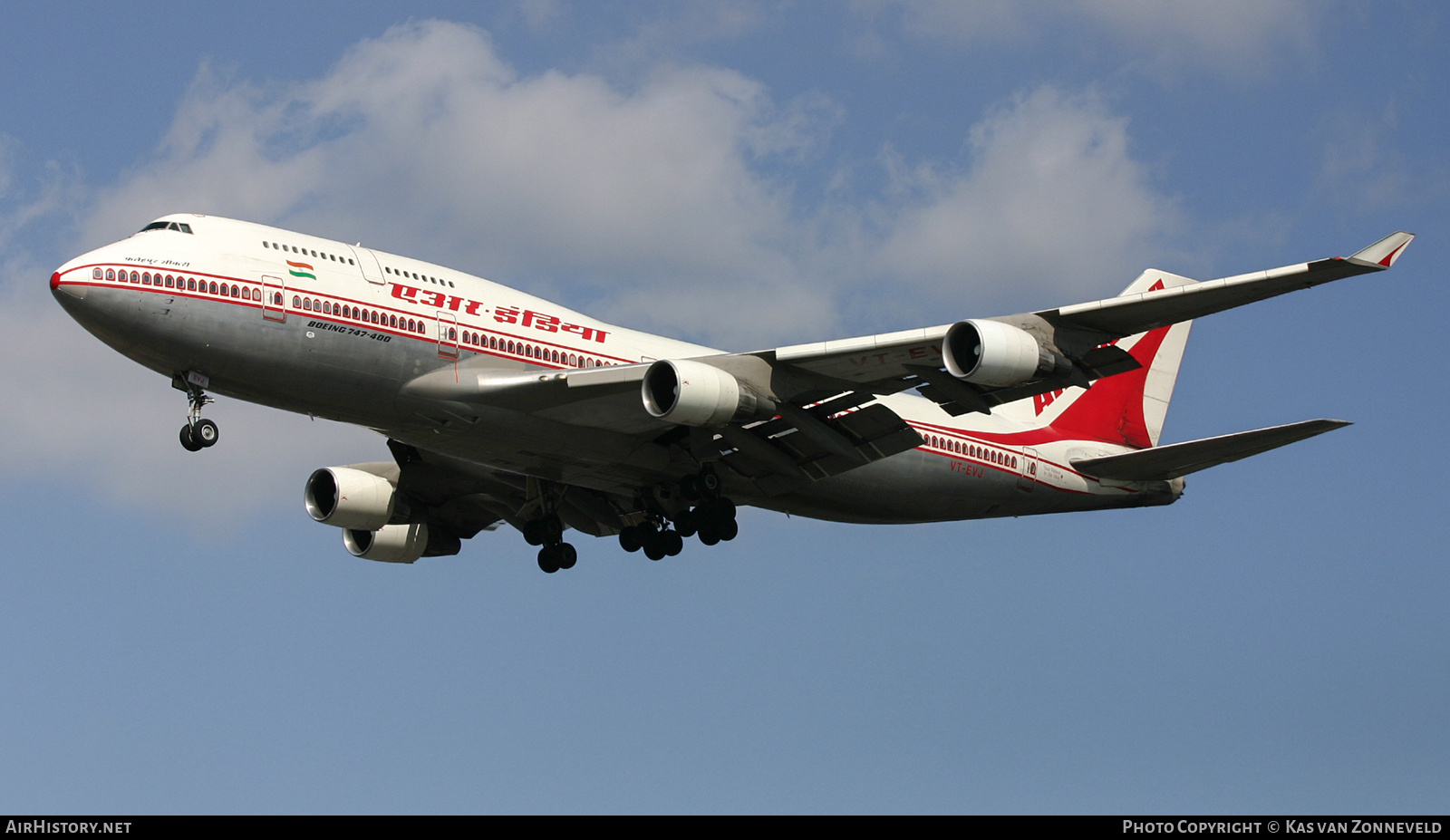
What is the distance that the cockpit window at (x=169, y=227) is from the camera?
30.2m

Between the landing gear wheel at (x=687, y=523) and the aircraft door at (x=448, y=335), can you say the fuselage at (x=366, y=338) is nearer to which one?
the aircraft door at (x=448, y=335)

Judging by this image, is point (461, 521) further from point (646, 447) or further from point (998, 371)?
point (998, 371)

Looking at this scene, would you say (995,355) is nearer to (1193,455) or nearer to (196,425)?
(1193,455)

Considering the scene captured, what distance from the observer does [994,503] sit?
128ft

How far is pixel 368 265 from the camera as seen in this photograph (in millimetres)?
31422

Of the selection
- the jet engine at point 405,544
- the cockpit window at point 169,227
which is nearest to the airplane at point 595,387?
the cockpit window at point 169,227

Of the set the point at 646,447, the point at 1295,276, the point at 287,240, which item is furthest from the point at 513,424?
the point at 1295,276

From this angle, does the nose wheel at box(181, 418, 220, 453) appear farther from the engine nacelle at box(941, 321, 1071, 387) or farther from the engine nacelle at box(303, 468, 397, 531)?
the engine nacelle at box(941, 321, 1071, 387)

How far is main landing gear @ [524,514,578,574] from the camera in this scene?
3816cm

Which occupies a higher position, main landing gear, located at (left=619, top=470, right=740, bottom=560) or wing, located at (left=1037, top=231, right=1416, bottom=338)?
wing, located at (left=1037, top=231, right=1416, bottom=338)

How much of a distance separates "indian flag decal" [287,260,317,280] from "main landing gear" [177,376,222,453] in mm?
2954

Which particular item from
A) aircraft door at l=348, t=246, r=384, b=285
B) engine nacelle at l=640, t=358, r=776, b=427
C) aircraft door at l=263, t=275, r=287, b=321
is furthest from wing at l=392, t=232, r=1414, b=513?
aircraft door at l=263, t=275, r=287, b=321

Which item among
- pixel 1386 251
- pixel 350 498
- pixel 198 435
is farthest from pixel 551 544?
pixel 1386 251

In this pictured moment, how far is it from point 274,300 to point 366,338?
→ 6.35 feet
